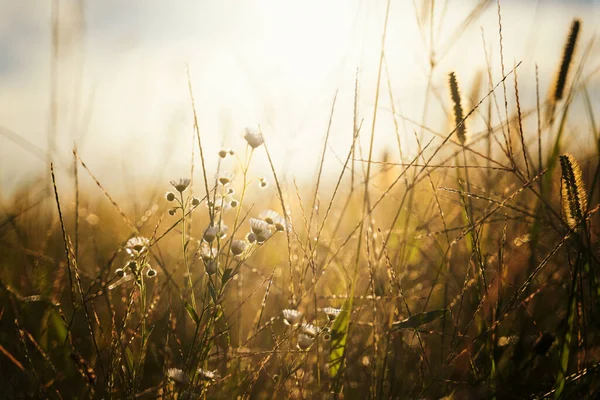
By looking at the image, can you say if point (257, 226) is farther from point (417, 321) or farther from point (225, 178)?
point (417, 321)

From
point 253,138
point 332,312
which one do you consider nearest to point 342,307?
point 332,312

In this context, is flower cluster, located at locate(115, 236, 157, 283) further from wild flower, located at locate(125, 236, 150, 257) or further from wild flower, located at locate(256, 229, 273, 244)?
wild flower, located at locate(256, 229, 273, 244)

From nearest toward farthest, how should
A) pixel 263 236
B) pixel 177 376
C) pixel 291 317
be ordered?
pixel 177 376
pixel 291 317
pixel 263 236

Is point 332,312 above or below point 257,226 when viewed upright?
below

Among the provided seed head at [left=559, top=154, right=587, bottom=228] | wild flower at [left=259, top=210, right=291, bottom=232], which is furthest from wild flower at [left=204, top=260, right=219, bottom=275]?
seed head at [left=559, top=154, right=587, bottom=228]

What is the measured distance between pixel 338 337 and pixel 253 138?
483 millimetres

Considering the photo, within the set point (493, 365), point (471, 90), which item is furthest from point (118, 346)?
point (471, 90)

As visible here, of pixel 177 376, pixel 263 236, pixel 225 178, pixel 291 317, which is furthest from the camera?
pixel 225 178

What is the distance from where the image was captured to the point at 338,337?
1023 millimetres

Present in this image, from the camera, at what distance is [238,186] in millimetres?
1400

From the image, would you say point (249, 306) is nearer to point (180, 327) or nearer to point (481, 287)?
point (180, 327)

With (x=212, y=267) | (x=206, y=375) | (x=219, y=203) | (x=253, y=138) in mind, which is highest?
(x=253, y=138)

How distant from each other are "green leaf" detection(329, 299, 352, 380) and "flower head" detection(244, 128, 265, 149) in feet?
1.34

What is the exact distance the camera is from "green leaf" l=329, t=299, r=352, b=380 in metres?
1.01
